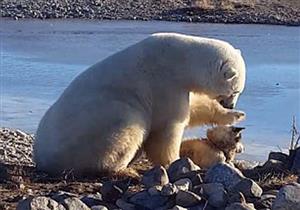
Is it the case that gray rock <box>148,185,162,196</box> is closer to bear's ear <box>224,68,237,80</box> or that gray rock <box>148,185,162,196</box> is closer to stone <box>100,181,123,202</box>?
stone <box>100,181,123,202</box>

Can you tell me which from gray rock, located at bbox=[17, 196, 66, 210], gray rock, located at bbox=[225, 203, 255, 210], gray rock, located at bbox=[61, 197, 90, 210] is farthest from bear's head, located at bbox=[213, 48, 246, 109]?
gray rock, located at bbox=[17, 196, 66, 210]

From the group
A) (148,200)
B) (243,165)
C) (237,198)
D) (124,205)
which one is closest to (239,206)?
(237,198)

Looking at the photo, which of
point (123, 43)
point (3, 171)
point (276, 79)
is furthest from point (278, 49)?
point (3, 171)

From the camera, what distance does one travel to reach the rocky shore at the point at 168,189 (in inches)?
212

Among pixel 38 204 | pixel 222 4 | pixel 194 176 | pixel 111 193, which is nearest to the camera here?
pixel 38 204

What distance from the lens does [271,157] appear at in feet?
25.2

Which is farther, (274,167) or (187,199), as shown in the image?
(274,167)

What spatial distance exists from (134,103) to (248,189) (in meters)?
1.93

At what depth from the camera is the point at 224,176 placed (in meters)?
6.08

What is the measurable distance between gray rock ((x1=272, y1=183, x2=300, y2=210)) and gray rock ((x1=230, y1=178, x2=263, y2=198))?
0.43 meters

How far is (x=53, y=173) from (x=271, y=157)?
1.82m

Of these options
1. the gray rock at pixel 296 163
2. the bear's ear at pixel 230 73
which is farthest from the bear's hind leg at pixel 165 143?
the gray rock at pixel 296 163

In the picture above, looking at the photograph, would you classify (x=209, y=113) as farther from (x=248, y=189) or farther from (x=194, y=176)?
(x=248, y=189)

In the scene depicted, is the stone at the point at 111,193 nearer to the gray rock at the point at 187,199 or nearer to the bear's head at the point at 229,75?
the gray rock at the point at 187,199
